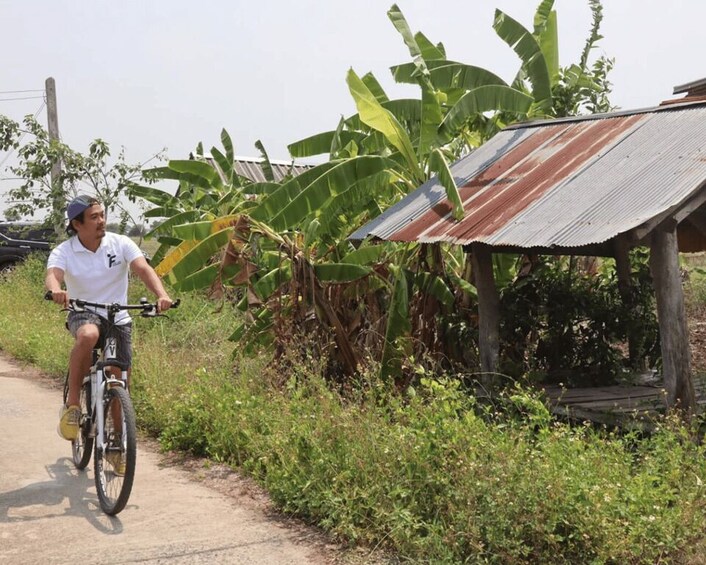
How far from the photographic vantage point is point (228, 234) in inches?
377

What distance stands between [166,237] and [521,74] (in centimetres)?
511

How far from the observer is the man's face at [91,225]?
6.68m

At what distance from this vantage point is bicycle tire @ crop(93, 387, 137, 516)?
233 inches

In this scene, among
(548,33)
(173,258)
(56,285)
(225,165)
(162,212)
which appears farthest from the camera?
(162,212)

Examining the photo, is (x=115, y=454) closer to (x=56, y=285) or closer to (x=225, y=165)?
(x=56, y=285)

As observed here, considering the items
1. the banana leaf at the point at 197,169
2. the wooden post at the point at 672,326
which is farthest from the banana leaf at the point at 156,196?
the wooden post at the point at 672,326

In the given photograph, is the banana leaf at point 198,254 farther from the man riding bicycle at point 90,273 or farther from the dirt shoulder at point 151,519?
the man riding bicycle at point 90,273

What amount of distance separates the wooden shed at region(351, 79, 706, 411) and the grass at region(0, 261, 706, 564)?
45.9 inches

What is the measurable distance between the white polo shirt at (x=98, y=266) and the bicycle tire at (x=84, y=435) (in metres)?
0.61

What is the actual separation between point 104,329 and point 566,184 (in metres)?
3.76

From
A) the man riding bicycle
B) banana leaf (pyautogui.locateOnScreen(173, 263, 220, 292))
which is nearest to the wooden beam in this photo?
the man riding bicycle

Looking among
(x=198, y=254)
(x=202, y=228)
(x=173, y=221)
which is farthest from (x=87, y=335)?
(x=173, y=221)

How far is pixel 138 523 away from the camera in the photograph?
601cm

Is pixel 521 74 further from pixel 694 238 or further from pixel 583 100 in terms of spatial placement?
pixel 694 238
